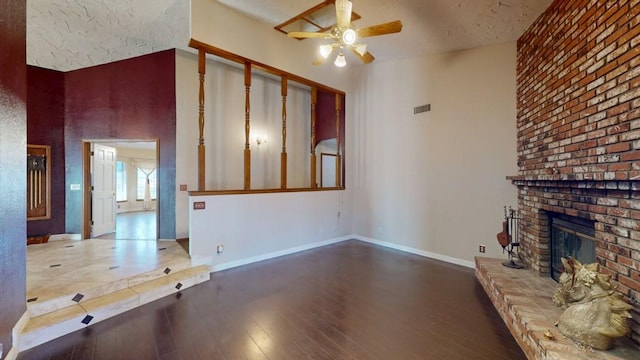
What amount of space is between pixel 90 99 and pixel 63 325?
4.55m

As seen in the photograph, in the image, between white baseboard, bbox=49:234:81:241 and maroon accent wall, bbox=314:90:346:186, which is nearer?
white baseboard, bbox=49:234:81:241

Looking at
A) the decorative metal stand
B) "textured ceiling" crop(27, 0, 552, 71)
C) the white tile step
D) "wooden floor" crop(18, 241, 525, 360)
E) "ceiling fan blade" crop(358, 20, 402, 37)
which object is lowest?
"wooden floor" crop(18, 241, 525, 360)

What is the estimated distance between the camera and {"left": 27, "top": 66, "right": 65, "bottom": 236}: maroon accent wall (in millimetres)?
5078

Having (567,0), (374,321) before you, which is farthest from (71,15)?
(567,0)

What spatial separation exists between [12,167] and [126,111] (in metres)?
3.66

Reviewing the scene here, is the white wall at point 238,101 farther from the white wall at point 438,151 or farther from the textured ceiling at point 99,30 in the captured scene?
the white wall at point 438,151

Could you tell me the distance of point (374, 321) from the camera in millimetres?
2773

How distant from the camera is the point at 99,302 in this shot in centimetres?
288

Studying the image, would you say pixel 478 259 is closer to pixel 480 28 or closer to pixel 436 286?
pixel 436 286

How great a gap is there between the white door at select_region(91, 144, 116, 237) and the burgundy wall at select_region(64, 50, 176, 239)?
33cm

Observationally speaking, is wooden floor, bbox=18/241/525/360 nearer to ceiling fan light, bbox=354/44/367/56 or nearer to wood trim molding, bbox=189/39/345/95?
ceiling fan light, bbox=354/44/367/56

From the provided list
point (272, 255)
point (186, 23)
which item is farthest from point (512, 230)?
Result: point (186, 23)

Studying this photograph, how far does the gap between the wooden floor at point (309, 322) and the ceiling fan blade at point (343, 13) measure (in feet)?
10.4

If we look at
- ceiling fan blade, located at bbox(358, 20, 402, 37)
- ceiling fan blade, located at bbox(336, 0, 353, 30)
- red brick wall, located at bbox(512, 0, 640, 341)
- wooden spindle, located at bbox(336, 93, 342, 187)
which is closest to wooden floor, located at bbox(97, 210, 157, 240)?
wooden spindle, located at bbox(336, 93, 342, 187)
